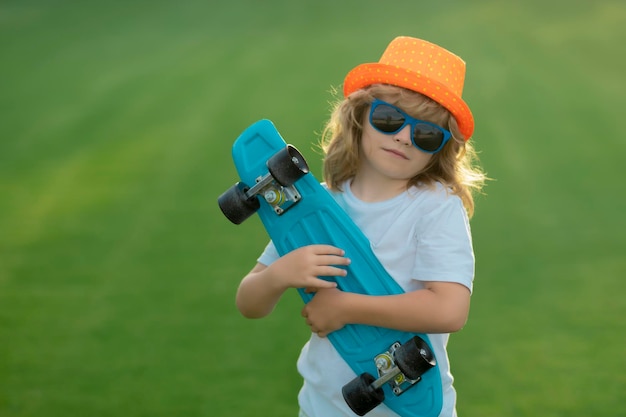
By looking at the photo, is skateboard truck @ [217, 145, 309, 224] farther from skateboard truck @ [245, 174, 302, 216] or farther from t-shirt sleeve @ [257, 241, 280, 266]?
t-shirt sleeve @ [257, 241, 280, 266]

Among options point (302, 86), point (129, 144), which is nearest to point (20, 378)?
point (129, 144)

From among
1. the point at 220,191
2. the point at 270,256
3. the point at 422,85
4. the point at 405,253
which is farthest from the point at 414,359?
the point at 220,191

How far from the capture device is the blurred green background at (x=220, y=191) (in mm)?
3980

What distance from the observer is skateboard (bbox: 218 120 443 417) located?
2.17 m

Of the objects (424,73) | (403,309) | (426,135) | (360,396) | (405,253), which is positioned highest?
(424,73)

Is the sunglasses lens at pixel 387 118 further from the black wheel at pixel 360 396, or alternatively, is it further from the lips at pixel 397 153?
the black wheel at pixel 360 396

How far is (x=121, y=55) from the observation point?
30.3 feet

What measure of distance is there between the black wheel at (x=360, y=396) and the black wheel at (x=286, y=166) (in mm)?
513

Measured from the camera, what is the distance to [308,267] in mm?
2115

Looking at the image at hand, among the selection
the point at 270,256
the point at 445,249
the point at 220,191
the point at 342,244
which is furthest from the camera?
the point at 220,191

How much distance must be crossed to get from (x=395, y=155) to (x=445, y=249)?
264 millimetres

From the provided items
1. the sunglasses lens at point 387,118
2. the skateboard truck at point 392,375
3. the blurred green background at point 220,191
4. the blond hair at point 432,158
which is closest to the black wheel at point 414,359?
the skateboard truck at point 392,375

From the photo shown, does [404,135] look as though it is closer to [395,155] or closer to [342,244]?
[395,155]

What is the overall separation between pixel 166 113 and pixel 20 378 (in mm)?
3961
